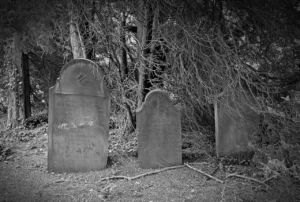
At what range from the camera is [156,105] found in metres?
5.07

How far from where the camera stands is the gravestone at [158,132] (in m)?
4.99

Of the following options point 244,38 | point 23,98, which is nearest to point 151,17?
point 244,38

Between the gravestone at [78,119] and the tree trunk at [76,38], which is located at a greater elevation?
the tree trunk at [76,38]

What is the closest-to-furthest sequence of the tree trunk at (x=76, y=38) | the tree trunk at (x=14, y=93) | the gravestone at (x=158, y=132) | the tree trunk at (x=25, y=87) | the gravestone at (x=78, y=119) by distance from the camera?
the gravestone at (x=78, y=119) → the gravestone at (x=158, y=132) → the tree trunk at (x=76, y=38) → the tree trunk at (x=14, y=93) → the tree trunk at (x=25, y=87)

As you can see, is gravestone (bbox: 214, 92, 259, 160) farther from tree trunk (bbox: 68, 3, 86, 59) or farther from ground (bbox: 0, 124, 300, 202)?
tree trunk (bbox: 68, 3, 86, 59)

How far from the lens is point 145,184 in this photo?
4.38m

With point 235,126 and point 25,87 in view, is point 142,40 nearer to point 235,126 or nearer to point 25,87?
point 235,126

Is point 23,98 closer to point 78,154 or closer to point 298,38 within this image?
point 78,154

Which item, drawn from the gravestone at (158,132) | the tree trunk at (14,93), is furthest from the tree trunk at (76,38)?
the tree trunk at (14,93)

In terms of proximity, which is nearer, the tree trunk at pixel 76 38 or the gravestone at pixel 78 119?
the gravestone at pixel 78 119

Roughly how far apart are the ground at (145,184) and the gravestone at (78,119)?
0.25m

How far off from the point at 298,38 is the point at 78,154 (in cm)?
461

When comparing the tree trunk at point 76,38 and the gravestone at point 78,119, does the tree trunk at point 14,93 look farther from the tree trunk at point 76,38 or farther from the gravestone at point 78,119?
the gravestone at point 78,119

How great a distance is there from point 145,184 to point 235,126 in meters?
2.33
